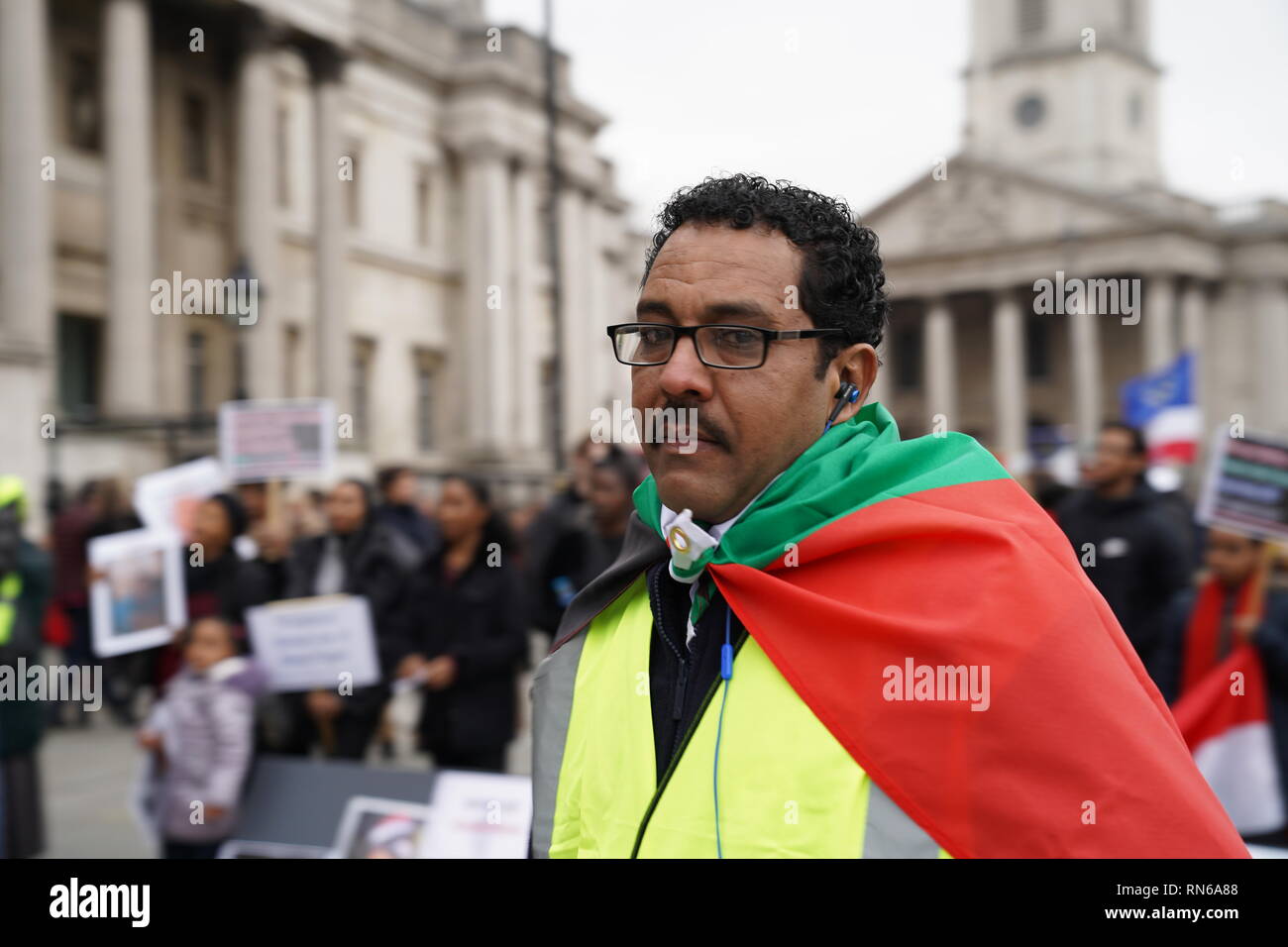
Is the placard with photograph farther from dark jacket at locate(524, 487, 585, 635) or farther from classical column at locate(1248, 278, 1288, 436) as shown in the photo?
classical column at locate(1248, 278, 1288, 436)

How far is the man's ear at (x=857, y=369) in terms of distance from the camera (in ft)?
6.97

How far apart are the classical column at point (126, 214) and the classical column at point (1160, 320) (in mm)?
43783

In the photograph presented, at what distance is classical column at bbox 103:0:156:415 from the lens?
21.9 meters

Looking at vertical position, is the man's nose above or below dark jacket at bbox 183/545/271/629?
above

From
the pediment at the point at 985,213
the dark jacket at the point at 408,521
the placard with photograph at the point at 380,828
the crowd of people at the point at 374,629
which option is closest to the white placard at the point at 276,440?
the dark jacket at the point at 408,521

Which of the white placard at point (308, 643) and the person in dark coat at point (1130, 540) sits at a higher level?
the person in dark coat at point (1130, 540)

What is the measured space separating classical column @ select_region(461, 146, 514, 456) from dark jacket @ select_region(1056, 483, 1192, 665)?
2855 centimetres

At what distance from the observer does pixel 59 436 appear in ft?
62.3

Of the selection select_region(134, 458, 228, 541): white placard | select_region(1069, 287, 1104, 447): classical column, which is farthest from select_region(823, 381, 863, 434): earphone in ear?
select_region(1069, 287, 1104, 447): classical column

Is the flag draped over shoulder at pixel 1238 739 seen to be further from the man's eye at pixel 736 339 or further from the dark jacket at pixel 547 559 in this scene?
the man's eye at pixel 736 339

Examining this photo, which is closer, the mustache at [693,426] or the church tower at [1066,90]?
the mustache at [693,426]

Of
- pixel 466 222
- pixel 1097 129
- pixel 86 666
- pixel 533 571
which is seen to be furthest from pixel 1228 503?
pixel 1097 129
